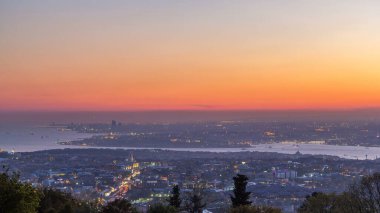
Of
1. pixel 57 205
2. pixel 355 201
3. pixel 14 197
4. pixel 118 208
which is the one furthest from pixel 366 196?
pixel 14 197

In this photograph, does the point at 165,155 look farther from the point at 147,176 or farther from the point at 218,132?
the point at 218,132

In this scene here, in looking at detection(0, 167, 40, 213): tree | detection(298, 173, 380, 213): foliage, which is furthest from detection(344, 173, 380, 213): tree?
detection(0, 167, 40, 213): tree

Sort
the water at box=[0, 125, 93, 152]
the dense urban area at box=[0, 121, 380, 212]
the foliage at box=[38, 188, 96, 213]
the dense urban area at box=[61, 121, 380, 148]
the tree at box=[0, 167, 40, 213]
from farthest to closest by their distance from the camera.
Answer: the dense urban area at box=[61, 121, 380, 148] < the water at box=[0, 125, 93, 152] < the dense urban area at box=[0, 121, 380, 212] < the foliage at box=[38, 188, 96, 213] < the tree at box=[0, 167, 40, 213]

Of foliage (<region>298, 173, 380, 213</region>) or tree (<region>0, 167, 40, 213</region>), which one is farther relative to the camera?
foliage (<region>298, 173, 380, 213</region>)

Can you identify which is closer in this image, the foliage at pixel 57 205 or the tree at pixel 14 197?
the tree at pixel 14 197

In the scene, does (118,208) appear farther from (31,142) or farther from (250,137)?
(31,142)

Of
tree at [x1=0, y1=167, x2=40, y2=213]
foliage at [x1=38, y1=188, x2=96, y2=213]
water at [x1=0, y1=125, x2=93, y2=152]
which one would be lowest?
water at [x1=0, y1=125, x2=93, y2=152]

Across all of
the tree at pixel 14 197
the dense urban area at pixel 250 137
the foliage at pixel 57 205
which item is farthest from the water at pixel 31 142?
the tree at pixel 14 197

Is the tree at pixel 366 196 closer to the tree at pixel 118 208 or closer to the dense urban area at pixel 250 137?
the tree at pixel 118 208

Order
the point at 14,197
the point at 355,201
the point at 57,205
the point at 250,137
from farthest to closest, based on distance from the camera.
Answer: the point at 250,137 < the point at 57,205 < the point at 355,201 < the point at 14,197

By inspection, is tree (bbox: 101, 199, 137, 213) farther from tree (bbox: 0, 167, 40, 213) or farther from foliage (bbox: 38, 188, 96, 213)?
tree (bbox: 0, 167, 40, 213)

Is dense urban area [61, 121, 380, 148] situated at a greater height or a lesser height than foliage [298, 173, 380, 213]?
lesser

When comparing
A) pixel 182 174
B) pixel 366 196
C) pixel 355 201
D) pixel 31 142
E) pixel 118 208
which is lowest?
pixel 31 142
